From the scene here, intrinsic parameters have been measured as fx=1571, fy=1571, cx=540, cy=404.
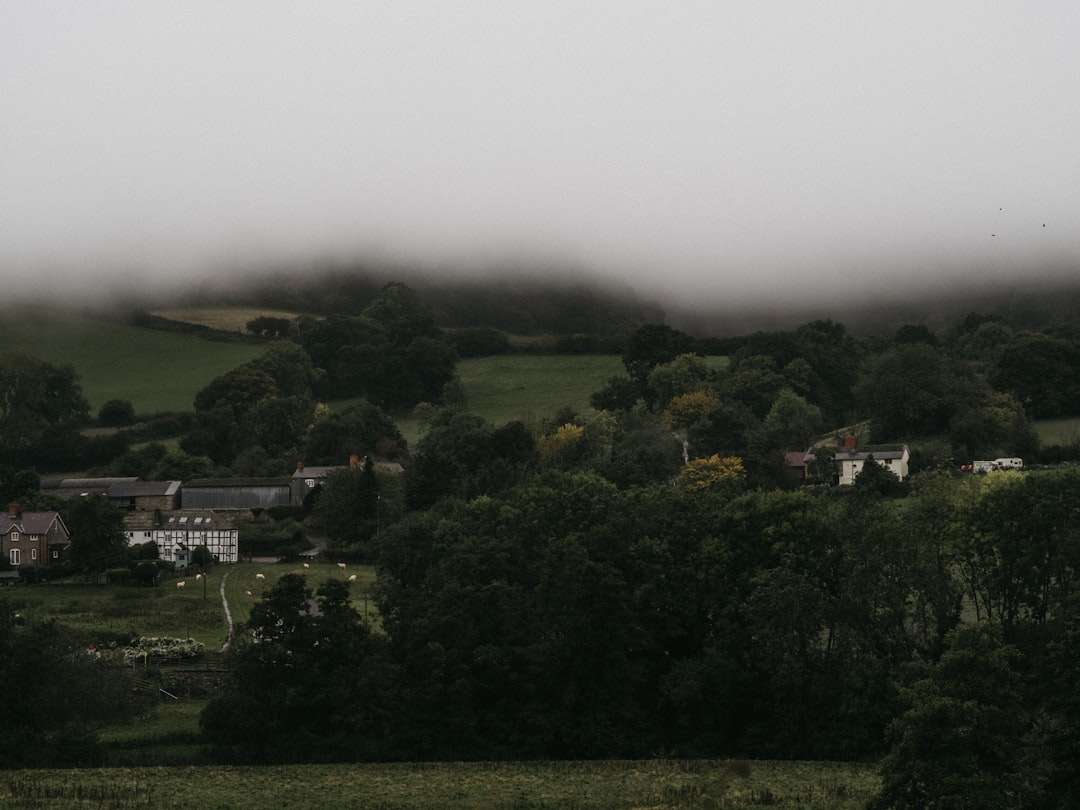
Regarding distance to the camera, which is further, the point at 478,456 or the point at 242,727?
the point at 478,456

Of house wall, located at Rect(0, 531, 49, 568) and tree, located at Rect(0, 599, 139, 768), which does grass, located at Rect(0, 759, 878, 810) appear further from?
house wall, located at Rect(0, 531, 49, 568)

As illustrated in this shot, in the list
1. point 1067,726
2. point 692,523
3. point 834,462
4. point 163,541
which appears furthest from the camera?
point 834,462

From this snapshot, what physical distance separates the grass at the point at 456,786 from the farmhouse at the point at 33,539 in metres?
43.5

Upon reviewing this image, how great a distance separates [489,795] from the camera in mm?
52188

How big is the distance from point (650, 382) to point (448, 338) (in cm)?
4060

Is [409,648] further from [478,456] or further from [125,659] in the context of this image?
[478,456]

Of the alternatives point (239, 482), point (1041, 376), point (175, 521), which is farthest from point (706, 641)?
point (1041, 376)

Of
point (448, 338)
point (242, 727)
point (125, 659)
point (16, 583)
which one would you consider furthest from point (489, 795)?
point (448, 338)

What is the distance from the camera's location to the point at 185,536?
10125cm

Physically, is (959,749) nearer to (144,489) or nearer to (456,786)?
(456,786)

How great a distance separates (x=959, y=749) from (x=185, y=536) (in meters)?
67.1

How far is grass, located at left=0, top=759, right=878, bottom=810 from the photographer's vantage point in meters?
50.4

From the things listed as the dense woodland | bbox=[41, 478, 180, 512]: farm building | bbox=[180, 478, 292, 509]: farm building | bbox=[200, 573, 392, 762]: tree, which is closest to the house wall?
bbox=[41, 478, 180, 512]: farm building

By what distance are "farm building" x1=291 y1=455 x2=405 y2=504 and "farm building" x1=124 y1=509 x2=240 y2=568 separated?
544 inches
